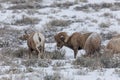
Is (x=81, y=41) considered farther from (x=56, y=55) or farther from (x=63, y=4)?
(x=63, y=4)

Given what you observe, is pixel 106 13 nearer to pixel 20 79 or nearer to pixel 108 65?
pixel 108 65

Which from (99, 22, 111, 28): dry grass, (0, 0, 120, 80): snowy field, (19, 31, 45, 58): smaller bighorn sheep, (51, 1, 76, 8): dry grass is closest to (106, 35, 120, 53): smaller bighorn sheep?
(0, 0, 120, 80): snowy field

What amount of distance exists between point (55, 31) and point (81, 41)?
473 centimetres

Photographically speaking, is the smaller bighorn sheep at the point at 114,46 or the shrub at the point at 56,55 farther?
the shrub at the point at 56,55

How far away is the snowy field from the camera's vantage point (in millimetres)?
8656

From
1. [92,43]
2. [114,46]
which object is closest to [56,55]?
[92,43]

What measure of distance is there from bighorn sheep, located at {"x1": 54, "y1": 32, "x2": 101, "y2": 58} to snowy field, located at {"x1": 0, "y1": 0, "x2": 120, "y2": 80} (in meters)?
0.30

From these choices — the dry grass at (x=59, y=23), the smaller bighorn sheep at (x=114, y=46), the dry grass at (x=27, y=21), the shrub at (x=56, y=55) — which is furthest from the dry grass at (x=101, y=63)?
the dry grass at (x=27, y=21)

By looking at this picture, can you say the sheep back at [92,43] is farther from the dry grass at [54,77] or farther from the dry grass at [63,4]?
the dry grass at [63,4]

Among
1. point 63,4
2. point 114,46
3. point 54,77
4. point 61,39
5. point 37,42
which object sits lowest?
point 63,4

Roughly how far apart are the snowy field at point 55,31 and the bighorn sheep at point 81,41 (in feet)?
0.99

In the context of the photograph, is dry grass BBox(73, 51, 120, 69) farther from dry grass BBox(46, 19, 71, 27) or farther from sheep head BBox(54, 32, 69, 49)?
dry grass BBox(46, 19, 71, 27)

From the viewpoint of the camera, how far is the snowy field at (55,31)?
341 inches

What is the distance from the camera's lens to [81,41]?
13062 millimetres
